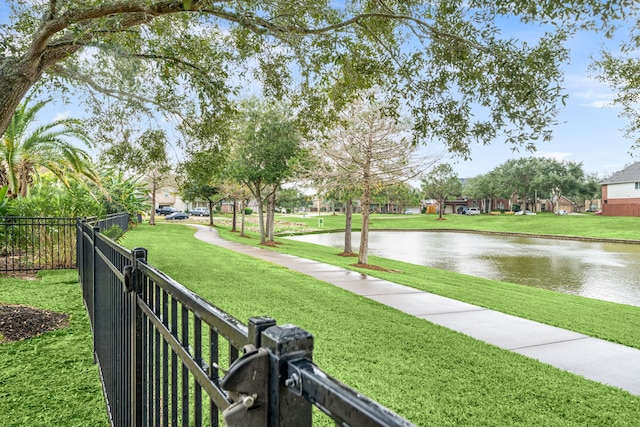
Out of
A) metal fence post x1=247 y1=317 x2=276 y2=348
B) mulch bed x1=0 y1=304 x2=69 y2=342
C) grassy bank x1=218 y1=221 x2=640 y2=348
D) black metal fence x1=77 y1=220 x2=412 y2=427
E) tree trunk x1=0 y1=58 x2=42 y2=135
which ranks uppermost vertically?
tree trunk x1=0 y1=58 x2=42 y2=135

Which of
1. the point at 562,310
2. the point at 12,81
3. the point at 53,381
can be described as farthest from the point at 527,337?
the point at 12,81

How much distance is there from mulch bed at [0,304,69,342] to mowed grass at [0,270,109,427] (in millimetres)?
160

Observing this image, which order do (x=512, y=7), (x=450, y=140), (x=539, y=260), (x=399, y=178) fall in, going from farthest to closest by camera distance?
(x=539, y=260) → (x=399, y=178) → (x=450, y=140) → (x=512, y=7)

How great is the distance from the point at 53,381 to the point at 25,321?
7.24ft

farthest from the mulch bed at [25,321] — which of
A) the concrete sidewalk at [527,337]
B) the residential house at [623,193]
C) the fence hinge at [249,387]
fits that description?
the residential house at [623,193]

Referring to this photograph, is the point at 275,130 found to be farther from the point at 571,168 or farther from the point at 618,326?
the point at 571,168

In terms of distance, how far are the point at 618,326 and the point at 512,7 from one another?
5397 millimetres

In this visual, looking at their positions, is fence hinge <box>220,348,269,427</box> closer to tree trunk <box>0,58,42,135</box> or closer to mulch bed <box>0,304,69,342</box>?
mulch bed <box>0,304,69,342</box>

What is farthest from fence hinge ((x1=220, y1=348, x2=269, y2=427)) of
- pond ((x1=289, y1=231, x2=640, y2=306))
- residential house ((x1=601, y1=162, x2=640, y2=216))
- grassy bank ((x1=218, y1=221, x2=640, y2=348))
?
residential house ((x1=601, y1=162, x2=640, y2=216))

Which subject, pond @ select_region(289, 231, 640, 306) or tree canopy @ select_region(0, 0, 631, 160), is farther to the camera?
pond @ select_region(289, 231, 640, 306)

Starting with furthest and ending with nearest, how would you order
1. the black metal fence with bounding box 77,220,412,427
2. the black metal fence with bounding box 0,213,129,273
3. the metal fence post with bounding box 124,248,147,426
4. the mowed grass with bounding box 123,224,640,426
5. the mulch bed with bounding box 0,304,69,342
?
the black metal fence with bounding box 0,213,129,273 → the mulch bed with bounding box 0,304,69,342 → the mowed grass with bounding box 123,224,640,426 → the metal fence post with bounding box 124,248,147,426 → the black metal fence with bounding box 77,220,412,427

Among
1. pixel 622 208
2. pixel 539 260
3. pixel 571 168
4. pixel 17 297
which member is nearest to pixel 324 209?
pixel 571 168

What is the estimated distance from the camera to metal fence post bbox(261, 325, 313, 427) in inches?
37.1

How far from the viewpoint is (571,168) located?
2881 inches
